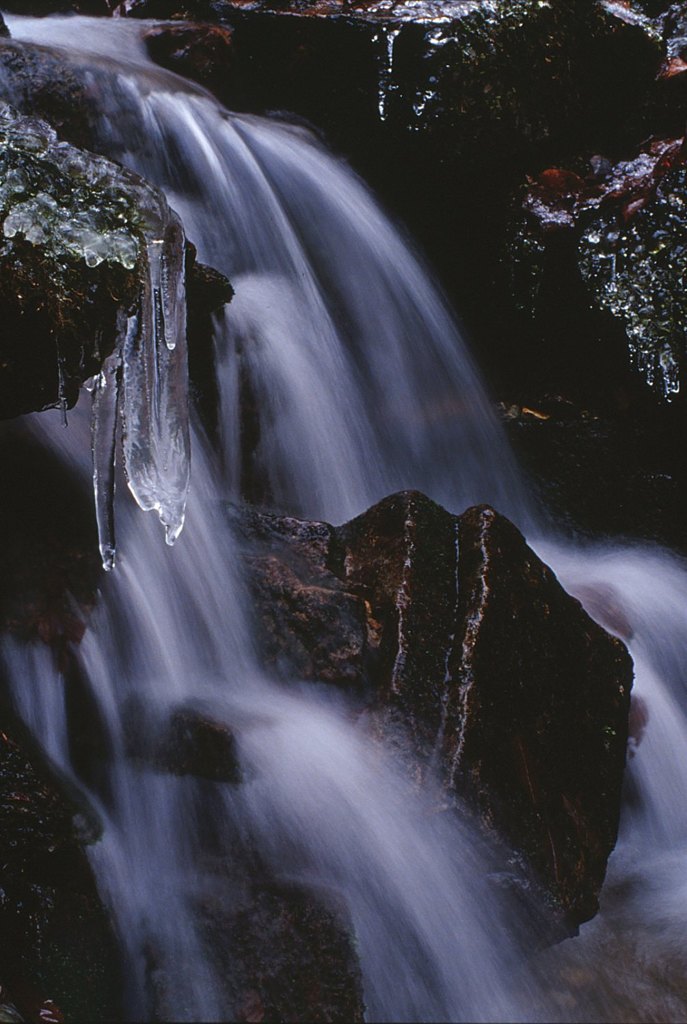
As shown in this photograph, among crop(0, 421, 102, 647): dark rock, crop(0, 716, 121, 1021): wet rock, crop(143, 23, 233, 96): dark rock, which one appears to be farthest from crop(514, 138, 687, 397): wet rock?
crop(0, 716, 121, 1021): wet rock

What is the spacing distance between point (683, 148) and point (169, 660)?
4.51m

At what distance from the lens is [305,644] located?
3.46m

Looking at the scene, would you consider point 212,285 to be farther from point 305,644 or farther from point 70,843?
point 70,843

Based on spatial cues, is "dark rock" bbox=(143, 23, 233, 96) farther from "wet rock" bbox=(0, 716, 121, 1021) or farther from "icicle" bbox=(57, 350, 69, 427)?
"wet rock" bbox=(0, 716, 121, 1021)

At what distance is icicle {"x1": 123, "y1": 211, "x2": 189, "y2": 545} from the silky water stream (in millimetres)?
399

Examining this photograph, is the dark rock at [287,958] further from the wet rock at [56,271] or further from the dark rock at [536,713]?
the wet rock at [56,271]

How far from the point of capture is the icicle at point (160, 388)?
3.22 meters

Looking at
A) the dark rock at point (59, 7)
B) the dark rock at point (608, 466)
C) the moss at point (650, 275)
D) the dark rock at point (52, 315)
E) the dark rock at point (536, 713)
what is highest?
the dark rock at point (59, 7)

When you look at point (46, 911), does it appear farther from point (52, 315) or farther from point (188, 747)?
point (52, 315)

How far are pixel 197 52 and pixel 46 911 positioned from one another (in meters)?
5.54

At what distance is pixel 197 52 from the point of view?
6.38 metres

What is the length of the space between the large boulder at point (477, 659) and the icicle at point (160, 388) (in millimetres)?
500

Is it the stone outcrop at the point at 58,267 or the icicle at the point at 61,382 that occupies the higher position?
the stone outcrop at the point at 58,267

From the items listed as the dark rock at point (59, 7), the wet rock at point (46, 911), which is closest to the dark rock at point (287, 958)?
the wet rock at point (46, 911)
